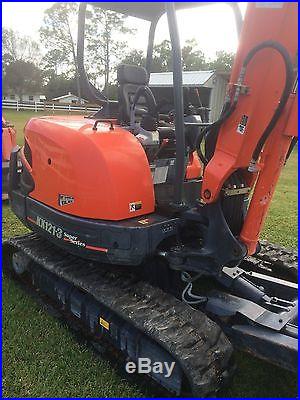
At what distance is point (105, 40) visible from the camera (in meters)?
4.14

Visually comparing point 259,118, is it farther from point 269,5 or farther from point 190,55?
point 190,55

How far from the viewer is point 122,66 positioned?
3.24 metres

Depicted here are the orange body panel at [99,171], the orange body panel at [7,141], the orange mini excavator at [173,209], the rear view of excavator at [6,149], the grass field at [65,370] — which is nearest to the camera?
the orange mini excavator at [173,209]

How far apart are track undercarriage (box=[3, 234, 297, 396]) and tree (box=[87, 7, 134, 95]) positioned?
1.73 metres

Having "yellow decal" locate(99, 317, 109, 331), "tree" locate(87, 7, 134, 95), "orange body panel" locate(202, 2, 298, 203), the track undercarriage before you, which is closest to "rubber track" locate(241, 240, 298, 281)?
the track undercarriage

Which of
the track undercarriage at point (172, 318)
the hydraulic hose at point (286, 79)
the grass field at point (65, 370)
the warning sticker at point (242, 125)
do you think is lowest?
the grass field at point (65, 370)

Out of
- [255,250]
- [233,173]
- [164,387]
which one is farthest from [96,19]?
[164,387]

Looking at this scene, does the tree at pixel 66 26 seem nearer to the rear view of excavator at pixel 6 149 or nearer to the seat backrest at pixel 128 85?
the seat backrest at pixel 128 85

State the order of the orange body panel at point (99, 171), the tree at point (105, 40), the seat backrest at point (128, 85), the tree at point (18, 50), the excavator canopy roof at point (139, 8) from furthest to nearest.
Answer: the tree at point (18, 50) < the tree at point (105, 40) < the excavator canopy roof at point (139, 8) < the seat backrest at point (128, 85) < the orange body panel at point (99, 171)

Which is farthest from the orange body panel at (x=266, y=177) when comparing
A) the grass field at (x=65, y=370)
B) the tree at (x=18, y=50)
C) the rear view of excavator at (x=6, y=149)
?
the tree at (x=18, y=50)

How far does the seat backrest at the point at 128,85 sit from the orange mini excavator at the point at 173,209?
10 mm

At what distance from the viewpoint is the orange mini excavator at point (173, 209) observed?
7.81 ft

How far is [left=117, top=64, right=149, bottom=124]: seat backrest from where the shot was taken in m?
3.25

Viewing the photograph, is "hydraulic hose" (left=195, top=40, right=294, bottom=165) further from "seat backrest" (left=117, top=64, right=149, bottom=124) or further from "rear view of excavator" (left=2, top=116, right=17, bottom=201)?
"rear view of excavator" (left=2, top=116, right=17, bottom=201)
